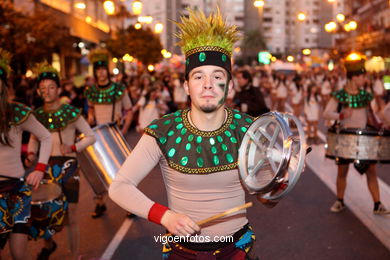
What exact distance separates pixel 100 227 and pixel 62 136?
5.78 feet

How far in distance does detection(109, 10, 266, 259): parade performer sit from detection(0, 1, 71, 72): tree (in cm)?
1495

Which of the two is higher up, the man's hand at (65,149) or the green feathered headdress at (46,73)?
the green feathered headdress at (46,73)

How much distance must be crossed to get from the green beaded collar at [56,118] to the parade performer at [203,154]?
3.02 m

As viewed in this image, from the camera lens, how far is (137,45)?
4356cm

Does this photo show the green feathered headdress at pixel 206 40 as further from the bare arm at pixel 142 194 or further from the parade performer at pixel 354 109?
the parade performer at pixel 354 109

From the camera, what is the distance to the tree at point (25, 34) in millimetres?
17639

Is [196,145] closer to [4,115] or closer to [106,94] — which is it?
[4,115]

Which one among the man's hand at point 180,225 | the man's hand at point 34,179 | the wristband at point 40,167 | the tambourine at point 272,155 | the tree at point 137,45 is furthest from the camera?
the tree at point 137,45

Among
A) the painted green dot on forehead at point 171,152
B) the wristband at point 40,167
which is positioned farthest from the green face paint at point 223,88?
the wristband at point 40,167

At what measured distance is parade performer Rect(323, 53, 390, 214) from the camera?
7414mm

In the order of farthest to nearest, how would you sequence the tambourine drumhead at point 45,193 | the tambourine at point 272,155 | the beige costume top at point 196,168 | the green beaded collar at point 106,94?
the green beaded collar at point 106,94 < the tambourine drumhead at point 45,193 < the beige costume top at point 196,168 < the tambourine at point 272,155

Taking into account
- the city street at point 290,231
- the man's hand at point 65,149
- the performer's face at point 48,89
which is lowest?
the city street at point 290,231

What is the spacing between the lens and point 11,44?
17703mm

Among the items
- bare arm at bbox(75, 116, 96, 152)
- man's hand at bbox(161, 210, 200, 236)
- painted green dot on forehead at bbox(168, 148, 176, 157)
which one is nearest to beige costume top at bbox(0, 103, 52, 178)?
bare arm at bbox(75, 116, 96, 152)
